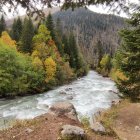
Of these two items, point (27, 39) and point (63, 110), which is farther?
point (27, 39)

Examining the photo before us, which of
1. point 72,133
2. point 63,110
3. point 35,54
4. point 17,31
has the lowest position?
point 35,54

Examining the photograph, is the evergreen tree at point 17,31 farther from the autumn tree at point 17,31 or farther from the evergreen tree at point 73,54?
the evergreen tree at point 73,54

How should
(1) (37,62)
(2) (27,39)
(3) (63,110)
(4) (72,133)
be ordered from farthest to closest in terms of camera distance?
(2) (27,39), (1) (37,62), (3) (63,110), (4) (72,133)

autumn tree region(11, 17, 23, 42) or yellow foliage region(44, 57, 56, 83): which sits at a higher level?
autumn tree region(11, 17, 23, 42)

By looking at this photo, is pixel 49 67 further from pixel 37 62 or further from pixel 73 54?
pixel 73 54

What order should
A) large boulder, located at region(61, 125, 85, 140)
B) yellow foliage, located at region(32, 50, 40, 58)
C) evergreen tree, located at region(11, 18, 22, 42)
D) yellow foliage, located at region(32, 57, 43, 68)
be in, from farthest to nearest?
evergreen tree, located at region(11, 18, 22, 42), yellow foliage, located at region(32, 50, 40, 58), yellow foliage, located at region(32, 57, 43, 68), large boulder, located at region(61, 125, 85, 140)

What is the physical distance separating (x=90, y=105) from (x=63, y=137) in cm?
2359

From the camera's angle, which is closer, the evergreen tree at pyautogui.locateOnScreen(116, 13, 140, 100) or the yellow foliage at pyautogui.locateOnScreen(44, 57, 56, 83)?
the evergreen tree at pyautogui.locateOnScreen(116, 13, 140, 100)

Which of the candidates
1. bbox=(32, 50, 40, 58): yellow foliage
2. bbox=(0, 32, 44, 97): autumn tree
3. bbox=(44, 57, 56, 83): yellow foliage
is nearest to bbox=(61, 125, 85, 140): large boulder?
bbox=(0, 32, 44, 97): autumn tree

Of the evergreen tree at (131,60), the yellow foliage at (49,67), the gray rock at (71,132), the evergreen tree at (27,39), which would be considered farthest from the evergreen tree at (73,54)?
the gray rock at (71,132)

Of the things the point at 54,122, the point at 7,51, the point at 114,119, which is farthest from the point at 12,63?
the point at 54,122

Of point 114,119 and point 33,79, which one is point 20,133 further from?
point 33,79

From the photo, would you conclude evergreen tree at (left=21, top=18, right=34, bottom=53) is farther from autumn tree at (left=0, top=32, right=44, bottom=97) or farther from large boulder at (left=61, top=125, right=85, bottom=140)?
large boulder at (left=61, top=125, right=85, bottom=140)

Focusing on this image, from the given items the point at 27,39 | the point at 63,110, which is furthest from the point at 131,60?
the point at 27,39
